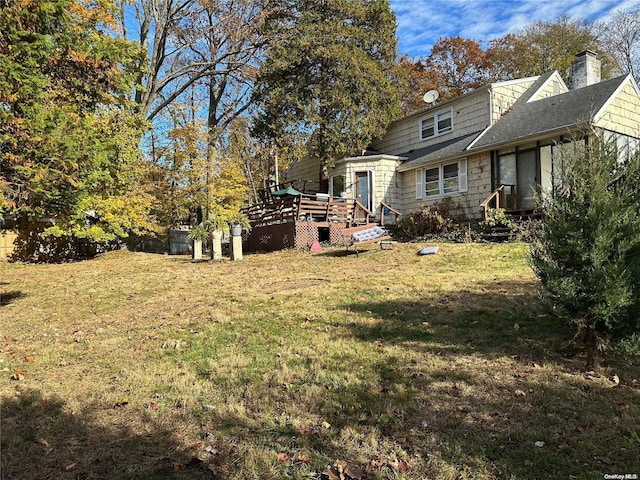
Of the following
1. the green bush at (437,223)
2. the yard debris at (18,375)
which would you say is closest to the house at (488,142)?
the green bush at (437,223)

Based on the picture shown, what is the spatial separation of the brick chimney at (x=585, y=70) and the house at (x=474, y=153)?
0.04 metres

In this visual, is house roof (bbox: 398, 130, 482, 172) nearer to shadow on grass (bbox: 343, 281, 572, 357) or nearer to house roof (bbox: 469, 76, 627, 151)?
house roof (bbox: 469, 76, 627, 151)

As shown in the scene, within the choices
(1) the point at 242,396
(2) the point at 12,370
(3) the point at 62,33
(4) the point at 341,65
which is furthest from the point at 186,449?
(4) the point at 341,65

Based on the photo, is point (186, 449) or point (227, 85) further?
point (227, 85)

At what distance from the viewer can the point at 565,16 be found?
28.1 metres

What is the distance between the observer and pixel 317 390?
161 inches

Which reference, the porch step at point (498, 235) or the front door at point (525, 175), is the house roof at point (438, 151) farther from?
the porch step at point (498, 235)

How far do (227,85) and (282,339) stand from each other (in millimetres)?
24481

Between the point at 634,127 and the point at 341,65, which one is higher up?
the point at 341,65

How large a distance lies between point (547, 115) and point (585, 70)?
4.78m

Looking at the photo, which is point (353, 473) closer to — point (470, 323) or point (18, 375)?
point (470, 323)

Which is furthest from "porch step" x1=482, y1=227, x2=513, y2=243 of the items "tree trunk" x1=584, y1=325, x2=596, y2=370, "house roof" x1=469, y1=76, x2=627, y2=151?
"tree trunk" x1=584, y1=325, x2=596, y2=370

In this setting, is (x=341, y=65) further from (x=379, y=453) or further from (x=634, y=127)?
(x=379, y=453)

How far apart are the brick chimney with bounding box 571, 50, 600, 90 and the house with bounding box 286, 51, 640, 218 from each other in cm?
4
